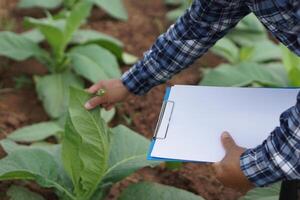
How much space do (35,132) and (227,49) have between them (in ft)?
3.38

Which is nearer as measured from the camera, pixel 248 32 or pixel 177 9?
pixel 248 32

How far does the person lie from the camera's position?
1.35m

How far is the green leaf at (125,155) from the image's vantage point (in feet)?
6.35

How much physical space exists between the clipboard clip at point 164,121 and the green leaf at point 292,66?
0.94m

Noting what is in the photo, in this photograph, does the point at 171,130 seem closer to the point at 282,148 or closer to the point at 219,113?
the point at 219,113

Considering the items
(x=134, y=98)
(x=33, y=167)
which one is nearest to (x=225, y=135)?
(x=33, y=167)

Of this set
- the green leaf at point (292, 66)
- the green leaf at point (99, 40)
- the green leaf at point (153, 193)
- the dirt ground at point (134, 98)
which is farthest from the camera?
the green leaf at point (99, 40)

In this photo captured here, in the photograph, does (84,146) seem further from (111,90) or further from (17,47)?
(17,47)

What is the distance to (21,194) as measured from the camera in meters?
1.96

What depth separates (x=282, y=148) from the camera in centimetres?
134

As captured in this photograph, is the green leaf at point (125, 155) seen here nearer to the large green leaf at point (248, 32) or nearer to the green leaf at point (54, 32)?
the green leaf at point (54, 32)

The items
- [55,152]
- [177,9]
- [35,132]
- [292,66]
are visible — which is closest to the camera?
[55,152]

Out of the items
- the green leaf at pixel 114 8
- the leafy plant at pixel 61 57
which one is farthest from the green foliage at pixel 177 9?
the leafy plant at pixel 61 57

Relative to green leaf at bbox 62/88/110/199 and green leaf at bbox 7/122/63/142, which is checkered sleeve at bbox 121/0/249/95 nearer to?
green leaf at bbox 62/88/110/199
